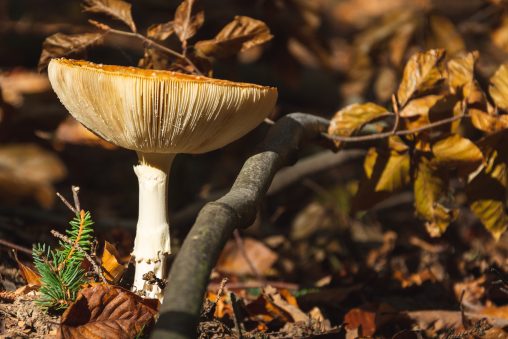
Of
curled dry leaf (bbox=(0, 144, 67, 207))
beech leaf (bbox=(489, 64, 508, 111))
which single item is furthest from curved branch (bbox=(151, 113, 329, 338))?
curled dry leaf (bbox=(0, 144, 67, 207))

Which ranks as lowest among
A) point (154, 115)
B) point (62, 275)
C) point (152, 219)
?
point (62, 275)

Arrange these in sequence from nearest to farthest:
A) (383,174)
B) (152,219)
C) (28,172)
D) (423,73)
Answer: (152,219)
(423,73)
(383,174)
(28,172)

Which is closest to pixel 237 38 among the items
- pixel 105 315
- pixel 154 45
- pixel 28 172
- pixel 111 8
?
pixel 154 45

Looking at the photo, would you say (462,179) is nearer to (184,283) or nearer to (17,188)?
(184,283)

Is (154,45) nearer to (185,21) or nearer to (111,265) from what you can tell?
(185,21)

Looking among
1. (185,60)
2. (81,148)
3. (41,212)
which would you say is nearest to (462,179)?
(185,60)

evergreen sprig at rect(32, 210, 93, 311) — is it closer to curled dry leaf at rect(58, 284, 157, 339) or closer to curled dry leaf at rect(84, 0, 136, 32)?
curled dry leaf at rect(58, 284, 157, 339)

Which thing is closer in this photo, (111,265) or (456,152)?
(111,265)
